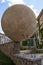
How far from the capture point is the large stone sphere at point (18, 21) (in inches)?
394

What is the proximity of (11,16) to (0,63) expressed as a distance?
2.93 metres

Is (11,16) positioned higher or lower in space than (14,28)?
higher

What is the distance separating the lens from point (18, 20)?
32.7 ft

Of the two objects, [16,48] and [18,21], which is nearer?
[18,21]

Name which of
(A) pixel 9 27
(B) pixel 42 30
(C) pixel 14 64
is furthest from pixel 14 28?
(B) pixel 42 30

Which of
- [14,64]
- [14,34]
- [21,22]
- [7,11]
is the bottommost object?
[14,64]

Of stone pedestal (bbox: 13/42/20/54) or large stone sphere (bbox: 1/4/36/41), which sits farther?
stone pedestal (bbox: 13/42/20/54)

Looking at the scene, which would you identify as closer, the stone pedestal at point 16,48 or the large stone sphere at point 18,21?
the large stone sphere at point 18,21

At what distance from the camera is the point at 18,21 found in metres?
9.96

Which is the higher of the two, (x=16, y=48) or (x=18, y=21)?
(x=18, y=21)

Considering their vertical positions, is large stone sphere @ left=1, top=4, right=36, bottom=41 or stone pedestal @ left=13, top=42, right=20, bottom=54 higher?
large stone sphere @ left=1, top=4, right=36, bottom=41

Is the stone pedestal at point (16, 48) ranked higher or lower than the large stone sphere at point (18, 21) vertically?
lower

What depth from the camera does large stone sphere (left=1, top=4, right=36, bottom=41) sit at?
1000 cm

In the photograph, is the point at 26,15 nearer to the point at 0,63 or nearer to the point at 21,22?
the point at 21,22
